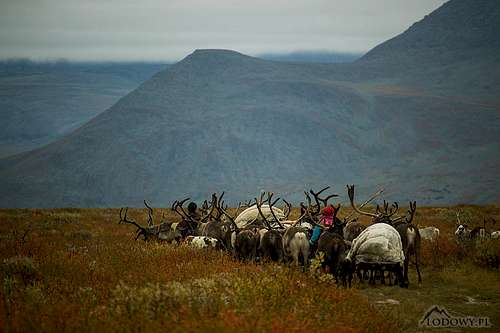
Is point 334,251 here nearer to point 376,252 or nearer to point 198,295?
point 376,252

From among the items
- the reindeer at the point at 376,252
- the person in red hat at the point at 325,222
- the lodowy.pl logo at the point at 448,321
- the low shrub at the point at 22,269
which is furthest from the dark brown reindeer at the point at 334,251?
the low shrub at the point at 22,269

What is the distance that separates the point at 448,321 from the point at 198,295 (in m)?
6.10

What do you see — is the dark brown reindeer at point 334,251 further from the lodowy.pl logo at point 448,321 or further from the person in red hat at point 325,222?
the lodowy.pl logo at point 448,321

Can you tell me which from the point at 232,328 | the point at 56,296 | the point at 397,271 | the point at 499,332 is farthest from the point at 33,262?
the point at 499,332

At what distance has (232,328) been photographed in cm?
941

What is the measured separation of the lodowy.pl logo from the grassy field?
0.20 meters

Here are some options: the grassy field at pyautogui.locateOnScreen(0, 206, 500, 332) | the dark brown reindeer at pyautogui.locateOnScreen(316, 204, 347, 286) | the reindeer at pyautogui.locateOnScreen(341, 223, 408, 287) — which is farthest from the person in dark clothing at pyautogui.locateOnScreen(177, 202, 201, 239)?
the reindeer at pyautogui.locateOnScreen(341, 223, 408, 287)

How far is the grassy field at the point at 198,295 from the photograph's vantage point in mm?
10008

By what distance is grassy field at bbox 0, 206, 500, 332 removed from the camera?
1001 centimetres

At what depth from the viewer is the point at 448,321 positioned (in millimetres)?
13703

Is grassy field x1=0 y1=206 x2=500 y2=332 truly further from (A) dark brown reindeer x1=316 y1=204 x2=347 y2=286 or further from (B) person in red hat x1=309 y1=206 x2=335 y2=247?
(B) person in red hat x1=309 y1=206 x2=335 y2=247

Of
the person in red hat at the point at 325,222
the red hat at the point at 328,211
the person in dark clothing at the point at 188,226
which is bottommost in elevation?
the person in dark clothing at the point at 188,226

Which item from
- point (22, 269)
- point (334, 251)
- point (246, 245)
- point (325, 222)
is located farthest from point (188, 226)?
point (22, 269)

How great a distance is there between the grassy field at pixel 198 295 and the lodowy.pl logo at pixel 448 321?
0.20 m
